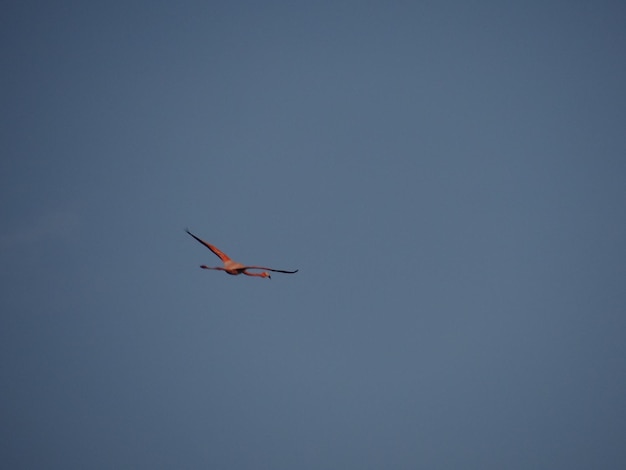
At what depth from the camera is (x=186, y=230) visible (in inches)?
669

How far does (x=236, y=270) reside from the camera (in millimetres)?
16922

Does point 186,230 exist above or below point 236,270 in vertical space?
above

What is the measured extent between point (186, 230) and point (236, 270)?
2231mm
